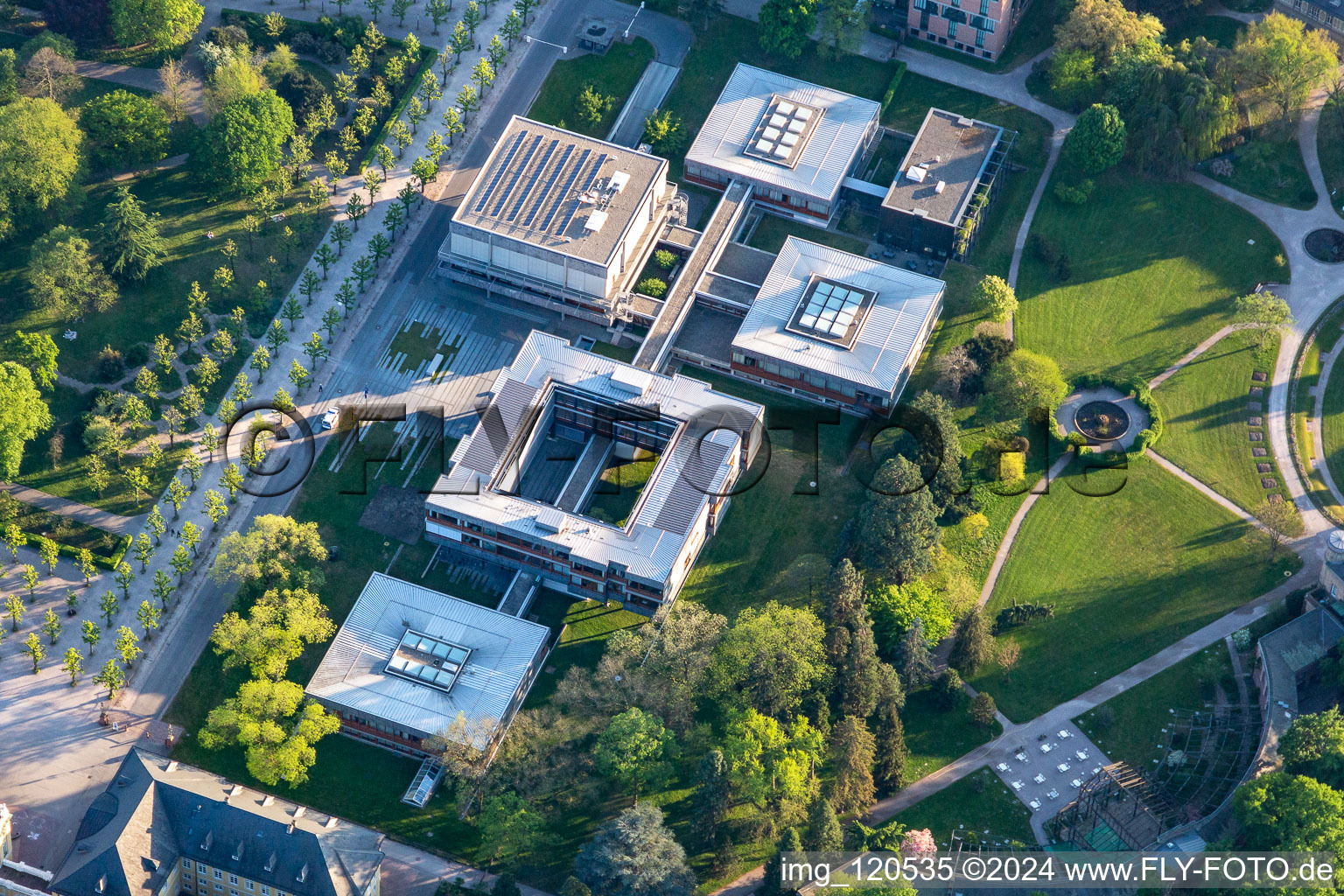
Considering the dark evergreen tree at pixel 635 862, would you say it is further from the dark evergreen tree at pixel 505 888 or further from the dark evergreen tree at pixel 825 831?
the dark evergreen tree at pixel 825 831

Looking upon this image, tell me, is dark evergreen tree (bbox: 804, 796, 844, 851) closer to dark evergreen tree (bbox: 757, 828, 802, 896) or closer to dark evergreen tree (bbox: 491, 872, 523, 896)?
dark evergreen tree (bbox: 757, 828, 802, 896)

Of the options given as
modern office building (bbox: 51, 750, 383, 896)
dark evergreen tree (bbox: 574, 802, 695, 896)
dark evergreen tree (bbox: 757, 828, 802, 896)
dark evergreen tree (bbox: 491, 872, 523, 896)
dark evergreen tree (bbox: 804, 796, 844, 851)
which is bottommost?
modern office building (bbox: 51, 750, 383, 896)

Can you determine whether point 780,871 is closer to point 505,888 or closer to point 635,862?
point 635,862

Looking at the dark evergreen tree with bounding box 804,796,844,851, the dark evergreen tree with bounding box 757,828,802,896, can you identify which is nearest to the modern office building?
the dark evergreen tree with bounding box 757,828,802,896

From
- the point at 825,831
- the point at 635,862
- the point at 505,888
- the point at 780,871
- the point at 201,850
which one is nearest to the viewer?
the point at 635,862

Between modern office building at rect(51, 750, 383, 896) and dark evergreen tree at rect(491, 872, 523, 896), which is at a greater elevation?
dark evergreen tree at rect(491, 872, 523, 896)

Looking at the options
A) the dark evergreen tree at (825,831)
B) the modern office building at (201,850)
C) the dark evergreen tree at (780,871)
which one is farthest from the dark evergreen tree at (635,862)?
the modern office building at (201,850)

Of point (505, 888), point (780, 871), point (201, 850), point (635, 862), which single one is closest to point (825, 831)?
point (780, 871)
